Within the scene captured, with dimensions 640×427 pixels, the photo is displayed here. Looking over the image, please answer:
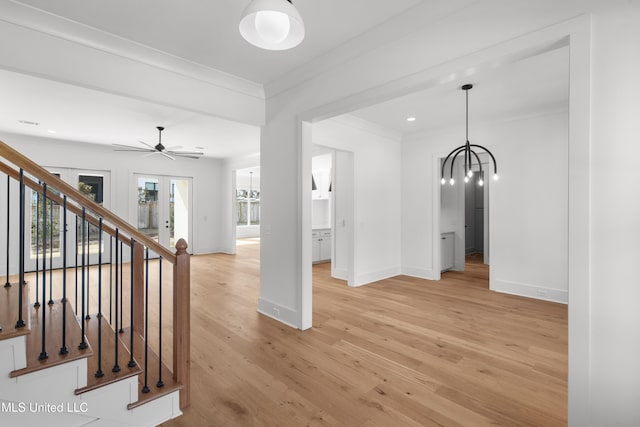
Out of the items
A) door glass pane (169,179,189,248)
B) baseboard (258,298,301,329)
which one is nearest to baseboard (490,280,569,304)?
baseboard (258,298,301,329)

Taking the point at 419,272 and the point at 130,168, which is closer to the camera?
the point at 419,272

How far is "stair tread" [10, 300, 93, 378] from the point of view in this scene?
5.42ft

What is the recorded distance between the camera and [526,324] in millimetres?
3443

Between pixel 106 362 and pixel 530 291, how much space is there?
520 centimetres

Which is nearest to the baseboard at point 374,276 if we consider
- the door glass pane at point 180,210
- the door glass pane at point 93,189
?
the door glass pane at point 180,210

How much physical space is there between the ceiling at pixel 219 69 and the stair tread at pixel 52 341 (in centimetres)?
215

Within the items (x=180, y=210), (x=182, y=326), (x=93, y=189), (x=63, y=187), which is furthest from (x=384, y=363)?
(x=180, y=210)

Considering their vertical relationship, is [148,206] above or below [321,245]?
above

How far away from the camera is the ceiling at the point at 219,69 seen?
2.25m

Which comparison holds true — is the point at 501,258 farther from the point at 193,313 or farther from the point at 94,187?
the point at 94,187

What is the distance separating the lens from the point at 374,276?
5395 mm

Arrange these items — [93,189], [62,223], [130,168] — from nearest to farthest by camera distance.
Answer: [62,223] → [93,189] → [130,168]

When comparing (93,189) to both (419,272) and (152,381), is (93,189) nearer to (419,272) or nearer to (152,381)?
(152,381)

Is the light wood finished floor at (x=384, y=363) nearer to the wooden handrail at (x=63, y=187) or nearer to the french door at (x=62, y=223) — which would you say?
the wooden handrail at (x=63, y=187)
